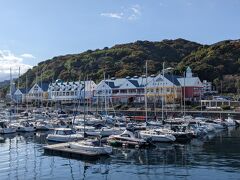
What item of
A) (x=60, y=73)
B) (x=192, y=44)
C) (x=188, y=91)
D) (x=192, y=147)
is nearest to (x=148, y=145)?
(x=192, y=147)

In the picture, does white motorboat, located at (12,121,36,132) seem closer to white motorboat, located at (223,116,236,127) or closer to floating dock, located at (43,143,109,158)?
floating dock, located at (43,143,109,158)

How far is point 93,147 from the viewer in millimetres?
36344

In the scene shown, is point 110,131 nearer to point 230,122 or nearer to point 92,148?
point 92,148

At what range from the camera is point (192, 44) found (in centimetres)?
18575

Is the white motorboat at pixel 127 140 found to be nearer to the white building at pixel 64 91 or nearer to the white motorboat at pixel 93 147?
the white motorboat at pixel 93 147

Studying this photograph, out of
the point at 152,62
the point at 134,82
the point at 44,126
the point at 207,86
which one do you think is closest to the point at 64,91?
the point at 134,82

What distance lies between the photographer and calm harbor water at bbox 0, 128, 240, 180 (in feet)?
97.7

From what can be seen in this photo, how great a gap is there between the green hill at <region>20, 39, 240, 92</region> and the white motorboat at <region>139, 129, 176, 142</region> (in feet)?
217

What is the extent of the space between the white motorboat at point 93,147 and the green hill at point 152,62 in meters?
74.4

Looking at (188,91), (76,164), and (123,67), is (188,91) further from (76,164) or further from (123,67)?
(76,164)

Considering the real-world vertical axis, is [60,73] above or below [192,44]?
below

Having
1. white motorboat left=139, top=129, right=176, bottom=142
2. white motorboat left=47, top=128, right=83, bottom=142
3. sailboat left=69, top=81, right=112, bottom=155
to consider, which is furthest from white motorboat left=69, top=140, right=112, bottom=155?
white motorboat left=139, top=129, right=176, bottom=142

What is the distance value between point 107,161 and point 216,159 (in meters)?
9.92

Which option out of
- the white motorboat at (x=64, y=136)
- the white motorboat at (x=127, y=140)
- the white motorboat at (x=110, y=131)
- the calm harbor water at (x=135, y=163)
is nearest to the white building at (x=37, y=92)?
the white motorboat at (x=110, y=131)
